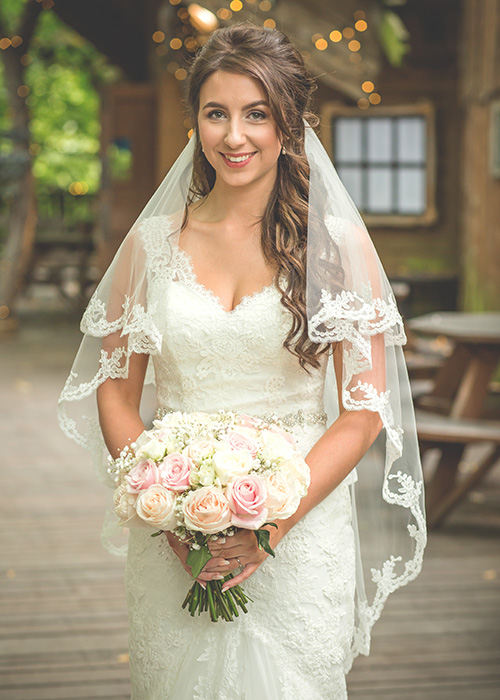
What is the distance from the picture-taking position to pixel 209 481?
1812 mm

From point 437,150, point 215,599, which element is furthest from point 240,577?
point 437,150

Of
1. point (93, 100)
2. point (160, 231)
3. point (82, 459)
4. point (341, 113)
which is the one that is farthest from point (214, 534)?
point (93, 100)

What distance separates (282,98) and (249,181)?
20 centimetres

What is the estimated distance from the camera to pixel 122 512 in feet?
6.25

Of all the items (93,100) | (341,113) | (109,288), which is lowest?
(109,288)

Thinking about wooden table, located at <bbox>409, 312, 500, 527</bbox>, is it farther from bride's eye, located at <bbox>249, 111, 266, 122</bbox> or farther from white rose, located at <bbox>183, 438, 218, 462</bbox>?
white rose, located at <bbox>183, 438, 218, 462</bbox>

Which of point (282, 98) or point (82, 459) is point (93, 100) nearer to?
point (82, 459)

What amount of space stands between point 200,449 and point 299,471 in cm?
21

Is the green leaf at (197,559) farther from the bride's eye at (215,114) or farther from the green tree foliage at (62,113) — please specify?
the green tree foliage at (62,113)

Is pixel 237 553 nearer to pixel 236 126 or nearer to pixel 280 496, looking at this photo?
pixel 280 496

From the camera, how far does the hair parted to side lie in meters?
2.07

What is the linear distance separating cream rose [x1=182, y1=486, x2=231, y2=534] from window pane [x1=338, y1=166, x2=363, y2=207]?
398 inches

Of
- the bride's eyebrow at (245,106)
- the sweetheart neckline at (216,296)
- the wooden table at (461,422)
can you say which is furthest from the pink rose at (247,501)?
the wooden table at (461,422)

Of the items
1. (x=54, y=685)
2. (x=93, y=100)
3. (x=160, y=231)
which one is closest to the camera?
(x=160, y=231)
